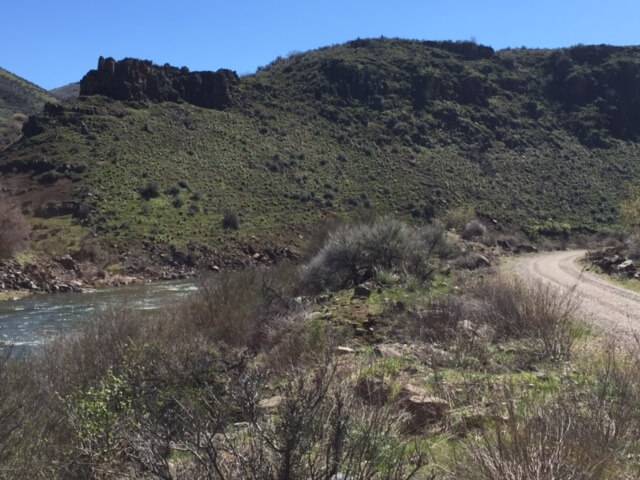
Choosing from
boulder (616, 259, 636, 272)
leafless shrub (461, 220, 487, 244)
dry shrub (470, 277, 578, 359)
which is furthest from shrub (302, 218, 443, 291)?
leafless shrub (461, 220, 487, 244)

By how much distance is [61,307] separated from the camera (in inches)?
1121

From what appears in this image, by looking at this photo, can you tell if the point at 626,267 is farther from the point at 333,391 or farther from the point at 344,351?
the point at 333,391

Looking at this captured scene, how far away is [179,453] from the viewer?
18.1 ft

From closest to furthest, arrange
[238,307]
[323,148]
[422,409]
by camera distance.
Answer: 1. [422,409]
2. [238,307]
3. [323,148]

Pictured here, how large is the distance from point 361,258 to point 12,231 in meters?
29.4

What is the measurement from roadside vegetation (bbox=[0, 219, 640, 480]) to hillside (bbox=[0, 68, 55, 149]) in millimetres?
79727

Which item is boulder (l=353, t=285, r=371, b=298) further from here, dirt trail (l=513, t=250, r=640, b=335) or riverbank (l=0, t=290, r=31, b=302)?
riverbank (l=0, t=290, r=31, b=302)

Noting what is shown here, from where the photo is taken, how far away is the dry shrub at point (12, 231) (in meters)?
39.2

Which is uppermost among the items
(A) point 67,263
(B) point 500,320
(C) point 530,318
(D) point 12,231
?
(C) point 530,318

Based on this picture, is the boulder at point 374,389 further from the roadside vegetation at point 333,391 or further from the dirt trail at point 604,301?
the dirt trail at point 604,301

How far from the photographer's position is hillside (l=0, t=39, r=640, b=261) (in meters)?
52.0

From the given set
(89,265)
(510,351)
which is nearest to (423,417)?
(510,351)

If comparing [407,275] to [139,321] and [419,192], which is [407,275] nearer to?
[139,321]

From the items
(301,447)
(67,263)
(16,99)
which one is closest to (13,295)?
(67,263)
